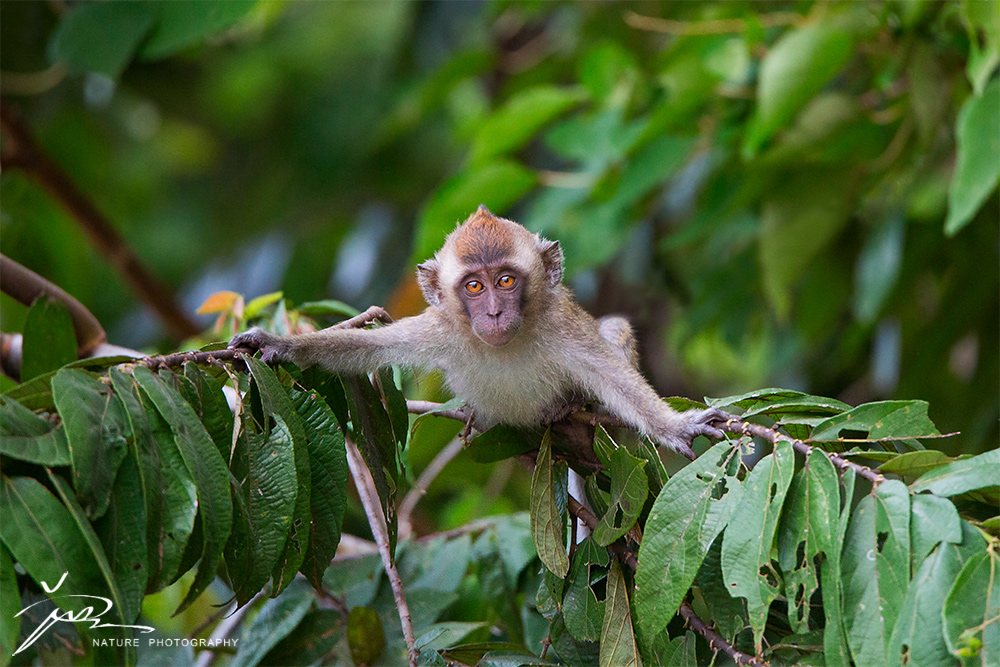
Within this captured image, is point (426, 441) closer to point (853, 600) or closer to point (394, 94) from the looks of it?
point (853, 600)

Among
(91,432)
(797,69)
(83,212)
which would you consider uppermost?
(83,212)

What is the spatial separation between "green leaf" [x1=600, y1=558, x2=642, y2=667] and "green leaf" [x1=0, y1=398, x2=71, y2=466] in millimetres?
1356

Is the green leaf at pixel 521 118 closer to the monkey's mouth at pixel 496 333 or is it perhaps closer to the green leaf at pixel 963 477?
the monkey's mouth at pixel 496 333

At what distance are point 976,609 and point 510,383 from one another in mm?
1671

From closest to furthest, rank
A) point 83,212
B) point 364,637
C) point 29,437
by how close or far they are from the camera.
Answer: point 29,437 → point 364,637 → point 83,212

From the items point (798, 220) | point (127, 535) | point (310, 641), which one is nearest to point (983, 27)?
point (798, 220)

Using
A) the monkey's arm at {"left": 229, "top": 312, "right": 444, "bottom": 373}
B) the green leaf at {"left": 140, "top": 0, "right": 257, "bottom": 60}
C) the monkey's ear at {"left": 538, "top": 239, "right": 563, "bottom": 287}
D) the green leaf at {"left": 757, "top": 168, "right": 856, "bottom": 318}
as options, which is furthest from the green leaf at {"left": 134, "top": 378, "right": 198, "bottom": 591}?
the green leaf at {"left": 757, "top": 168, "right": 856, "bottom": 318}

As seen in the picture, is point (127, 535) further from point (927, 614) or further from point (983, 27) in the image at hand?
point (983, 27)

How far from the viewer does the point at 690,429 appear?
8.71 feet

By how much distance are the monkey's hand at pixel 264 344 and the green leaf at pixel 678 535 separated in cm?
121

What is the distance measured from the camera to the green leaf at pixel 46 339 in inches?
121

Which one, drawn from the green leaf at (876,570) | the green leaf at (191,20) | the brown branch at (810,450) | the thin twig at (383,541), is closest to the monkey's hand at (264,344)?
the thin twig at (383,541)

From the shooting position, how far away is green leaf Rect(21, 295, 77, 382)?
308 centimetres

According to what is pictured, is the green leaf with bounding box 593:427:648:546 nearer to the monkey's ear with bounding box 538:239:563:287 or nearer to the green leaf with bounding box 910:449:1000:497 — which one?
the green leaf with bounding box 910:449:1000:497
